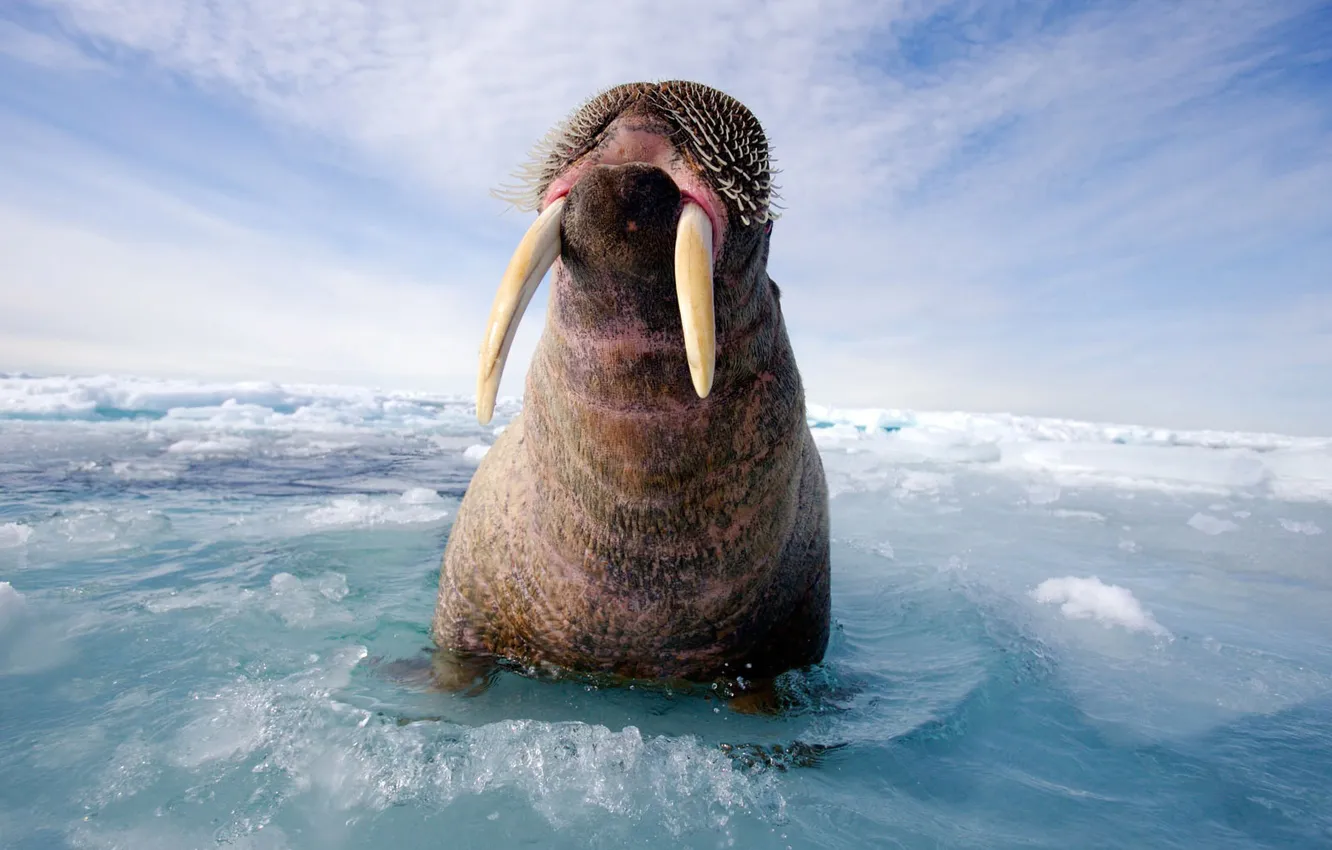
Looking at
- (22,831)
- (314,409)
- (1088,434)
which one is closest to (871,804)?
(22,831)

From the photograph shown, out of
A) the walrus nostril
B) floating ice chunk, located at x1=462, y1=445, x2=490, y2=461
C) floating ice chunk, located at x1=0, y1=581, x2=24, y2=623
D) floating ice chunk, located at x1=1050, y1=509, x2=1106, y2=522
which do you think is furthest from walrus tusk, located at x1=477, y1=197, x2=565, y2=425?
floating ice chunk, located at x1=462, y1=445, x2=490, y2=461

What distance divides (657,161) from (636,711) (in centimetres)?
179

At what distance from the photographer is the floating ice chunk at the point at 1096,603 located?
410cm

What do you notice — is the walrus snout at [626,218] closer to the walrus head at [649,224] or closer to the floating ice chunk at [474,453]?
the walrus head at [649,224]

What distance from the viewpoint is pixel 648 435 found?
2172mm

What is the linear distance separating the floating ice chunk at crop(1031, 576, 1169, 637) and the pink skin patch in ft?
12.2

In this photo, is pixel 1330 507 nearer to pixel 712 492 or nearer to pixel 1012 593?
pixel 1012 593

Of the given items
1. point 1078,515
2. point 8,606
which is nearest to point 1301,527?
point 1078,515

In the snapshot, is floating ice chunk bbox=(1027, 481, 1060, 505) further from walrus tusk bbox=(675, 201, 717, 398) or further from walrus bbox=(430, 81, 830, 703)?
walrus tusk bbox=(675, 201, 717, 398)

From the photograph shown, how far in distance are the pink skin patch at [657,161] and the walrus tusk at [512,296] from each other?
16 centimetres

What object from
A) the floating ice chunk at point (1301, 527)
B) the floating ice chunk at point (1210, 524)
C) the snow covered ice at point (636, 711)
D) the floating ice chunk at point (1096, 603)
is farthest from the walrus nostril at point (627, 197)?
the floating ice chunk at point (1301, 527)

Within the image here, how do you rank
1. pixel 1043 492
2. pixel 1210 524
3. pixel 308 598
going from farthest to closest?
1. pixel 1043 492
2. pixel 1210 524
3. pixel 308 598

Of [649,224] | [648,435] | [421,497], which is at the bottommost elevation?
[421,497]

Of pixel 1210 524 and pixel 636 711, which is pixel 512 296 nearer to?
pixel 636 711
